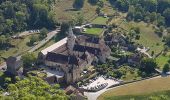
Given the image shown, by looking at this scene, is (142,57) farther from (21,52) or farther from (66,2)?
(66,2)

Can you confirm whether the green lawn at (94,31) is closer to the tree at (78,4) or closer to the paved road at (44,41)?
the paved road at (44,41)

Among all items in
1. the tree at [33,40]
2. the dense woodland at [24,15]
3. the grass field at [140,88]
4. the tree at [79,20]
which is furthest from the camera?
the tree at [79,20]

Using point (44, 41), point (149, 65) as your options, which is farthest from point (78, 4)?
point (149, 65)

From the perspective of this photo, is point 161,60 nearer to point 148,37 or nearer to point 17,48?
point 148,37

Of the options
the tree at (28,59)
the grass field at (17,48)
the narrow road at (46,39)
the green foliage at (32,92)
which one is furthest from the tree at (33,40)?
the green foliage at (32,92)

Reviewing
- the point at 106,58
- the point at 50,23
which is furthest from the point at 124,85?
the point at 50,23

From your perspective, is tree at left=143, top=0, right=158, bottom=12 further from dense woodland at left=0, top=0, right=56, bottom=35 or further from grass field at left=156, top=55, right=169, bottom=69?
grass field at left=156, top=55, right=169, bottom=69

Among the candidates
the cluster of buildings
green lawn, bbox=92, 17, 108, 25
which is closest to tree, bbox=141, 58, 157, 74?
the cluster of buildings
